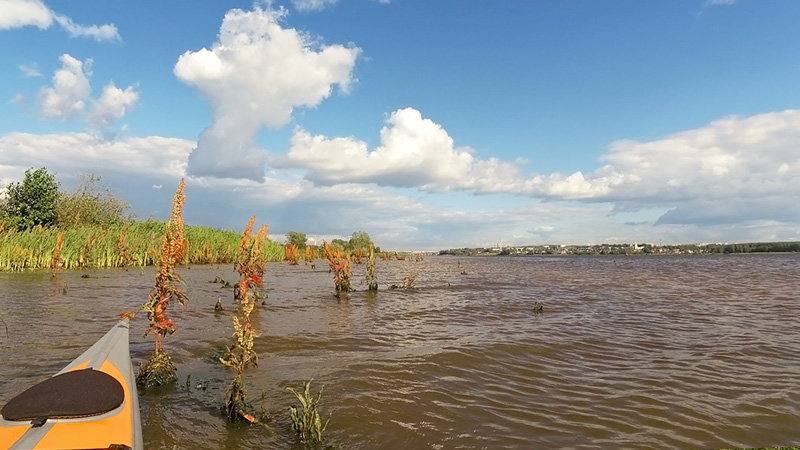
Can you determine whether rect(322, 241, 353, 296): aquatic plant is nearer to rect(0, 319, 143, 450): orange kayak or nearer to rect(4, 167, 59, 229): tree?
rect(0, 319, 143, 450): orange kayak

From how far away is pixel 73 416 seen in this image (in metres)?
3.42

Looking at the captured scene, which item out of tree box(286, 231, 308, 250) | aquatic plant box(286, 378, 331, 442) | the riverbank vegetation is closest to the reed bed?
the riverbank vegetation

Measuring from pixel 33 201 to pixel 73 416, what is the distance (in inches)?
1628

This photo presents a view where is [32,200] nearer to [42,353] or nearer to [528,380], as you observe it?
[42,353]

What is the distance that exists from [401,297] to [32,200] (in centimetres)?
3574

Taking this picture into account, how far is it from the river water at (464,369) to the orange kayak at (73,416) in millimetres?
777

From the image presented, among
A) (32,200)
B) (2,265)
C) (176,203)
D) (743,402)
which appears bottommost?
(743,402)

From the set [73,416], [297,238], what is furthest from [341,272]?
[297,238]

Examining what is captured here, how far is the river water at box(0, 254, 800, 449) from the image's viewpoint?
186 inches

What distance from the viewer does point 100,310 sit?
10969 mm

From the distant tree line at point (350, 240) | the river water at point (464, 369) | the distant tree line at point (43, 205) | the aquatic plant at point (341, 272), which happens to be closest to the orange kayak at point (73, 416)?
the river water at point (464, 369)

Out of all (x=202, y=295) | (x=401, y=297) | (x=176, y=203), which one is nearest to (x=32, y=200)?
(x=202, y=295)

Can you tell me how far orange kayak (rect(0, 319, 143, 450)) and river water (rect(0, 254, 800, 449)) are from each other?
30.6 inches

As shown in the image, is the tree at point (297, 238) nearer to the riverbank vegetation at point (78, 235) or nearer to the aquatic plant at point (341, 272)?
the riverbank vegetation at point (78, 235)
